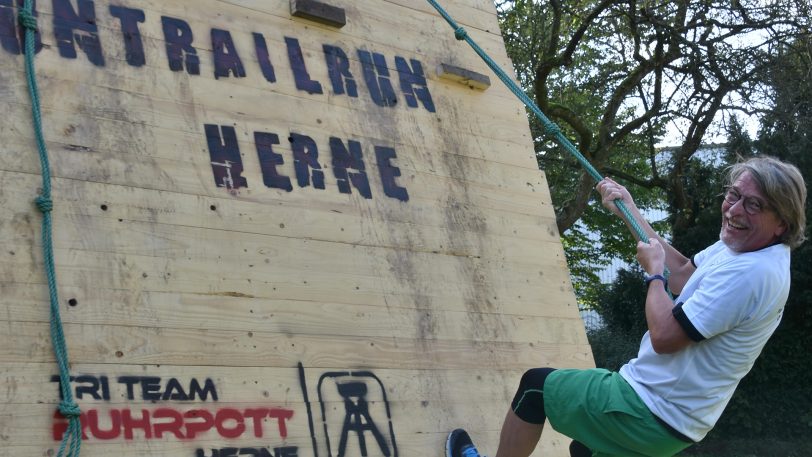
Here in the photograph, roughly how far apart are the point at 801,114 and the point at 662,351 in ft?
32.2

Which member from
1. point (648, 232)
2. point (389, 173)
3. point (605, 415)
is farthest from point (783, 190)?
point (389, 173)

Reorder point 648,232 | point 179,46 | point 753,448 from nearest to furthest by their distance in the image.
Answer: point 648,232 → point 179,46 → point 753,448

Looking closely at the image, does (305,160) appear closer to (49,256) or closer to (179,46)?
(179,46)

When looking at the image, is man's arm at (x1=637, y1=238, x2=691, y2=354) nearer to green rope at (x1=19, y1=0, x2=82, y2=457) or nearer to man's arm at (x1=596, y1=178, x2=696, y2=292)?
man's arm at (x1=596, y1=178, x2=696, y2=292)

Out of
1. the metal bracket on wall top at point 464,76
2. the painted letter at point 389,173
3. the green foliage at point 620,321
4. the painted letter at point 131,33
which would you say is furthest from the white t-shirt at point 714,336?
the green foliage at point 620,321

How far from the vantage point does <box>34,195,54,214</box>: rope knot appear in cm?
297

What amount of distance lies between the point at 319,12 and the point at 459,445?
2.04 metres

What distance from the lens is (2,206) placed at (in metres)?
2.94

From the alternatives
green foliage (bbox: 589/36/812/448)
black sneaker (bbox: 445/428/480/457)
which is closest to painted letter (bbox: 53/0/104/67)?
black sneaker (bbox: 445/428/480/457)

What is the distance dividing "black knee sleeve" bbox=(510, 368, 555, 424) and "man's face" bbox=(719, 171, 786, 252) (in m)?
0.82

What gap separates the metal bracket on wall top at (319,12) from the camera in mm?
4004

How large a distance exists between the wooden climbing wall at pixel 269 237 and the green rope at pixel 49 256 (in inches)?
1.4

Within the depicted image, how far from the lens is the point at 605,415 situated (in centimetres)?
303

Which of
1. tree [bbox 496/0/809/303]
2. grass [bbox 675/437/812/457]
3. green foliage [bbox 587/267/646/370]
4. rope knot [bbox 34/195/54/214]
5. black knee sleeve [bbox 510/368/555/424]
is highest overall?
tree [bbox 496/0/809/303]
